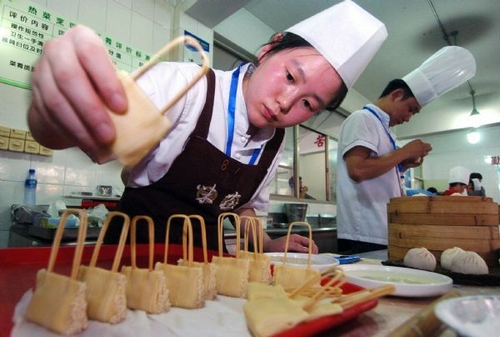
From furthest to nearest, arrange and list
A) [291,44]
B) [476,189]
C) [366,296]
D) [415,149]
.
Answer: [476,189]
[415,149]
[291,44]
[366,296]

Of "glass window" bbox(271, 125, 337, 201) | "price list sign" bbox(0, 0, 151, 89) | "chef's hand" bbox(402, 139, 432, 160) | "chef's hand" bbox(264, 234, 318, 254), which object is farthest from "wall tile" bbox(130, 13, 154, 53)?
"glass window" bbox(271, 125, 337, 201)

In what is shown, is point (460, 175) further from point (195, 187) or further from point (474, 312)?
point (474, 312)

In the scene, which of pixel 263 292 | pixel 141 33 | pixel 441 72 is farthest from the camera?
pixel 141 33

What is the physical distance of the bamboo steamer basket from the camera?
1243 mm

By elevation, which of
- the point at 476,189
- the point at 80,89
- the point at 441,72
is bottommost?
the point at 80,89

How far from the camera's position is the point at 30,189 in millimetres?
2160

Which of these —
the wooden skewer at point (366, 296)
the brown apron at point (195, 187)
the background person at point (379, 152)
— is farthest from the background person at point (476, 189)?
the wooden skewer at point (366, 296)

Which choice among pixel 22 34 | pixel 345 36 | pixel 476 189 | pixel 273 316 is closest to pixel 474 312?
pixel 273 316

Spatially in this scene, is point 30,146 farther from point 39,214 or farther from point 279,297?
point 279,297

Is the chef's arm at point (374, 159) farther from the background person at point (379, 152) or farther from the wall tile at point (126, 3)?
the wall tile at point (126, 3)

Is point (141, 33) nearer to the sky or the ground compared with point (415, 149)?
nearer to the sky

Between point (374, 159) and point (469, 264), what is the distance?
1.22 m

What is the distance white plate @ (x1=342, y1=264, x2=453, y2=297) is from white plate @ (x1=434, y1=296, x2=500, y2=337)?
30cm

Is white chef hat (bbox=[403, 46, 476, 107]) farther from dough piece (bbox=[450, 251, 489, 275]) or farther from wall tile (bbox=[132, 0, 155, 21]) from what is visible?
wall tile (bbox=[132, 0, 155, 21])
